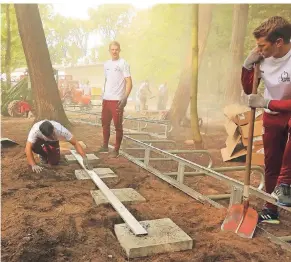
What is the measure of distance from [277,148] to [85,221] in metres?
2.08

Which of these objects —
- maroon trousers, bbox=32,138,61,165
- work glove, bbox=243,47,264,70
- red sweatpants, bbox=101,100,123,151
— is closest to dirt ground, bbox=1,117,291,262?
maroon trousers, bbox=32,138,61,165

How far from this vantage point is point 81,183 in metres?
4.70

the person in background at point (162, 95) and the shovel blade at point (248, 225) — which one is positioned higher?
the person in background at point (162, 95)

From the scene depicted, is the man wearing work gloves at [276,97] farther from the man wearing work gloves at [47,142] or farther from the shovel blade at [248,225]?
the man wearing work gloves at [47,142]

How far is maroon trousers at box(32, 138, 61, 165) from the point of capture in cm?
524

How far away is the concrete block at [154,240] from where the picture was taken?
2.67 m

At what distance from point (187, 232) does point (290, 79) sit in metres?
1.75

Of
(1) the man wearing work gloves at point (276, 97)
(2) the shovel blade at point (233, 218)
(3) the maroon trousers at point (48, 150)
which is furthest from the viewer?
(3) the maroon trousers at point (48, 150)

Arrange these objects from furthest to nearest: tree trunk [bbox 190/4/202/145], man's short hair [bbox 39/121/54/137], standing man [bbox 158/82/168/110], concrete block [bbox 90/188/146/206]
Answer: standing man [bbox 158/82/168/110], tree trunk [bbox 190/4/202/145], man's short hair [bbox 39/121/54/137], concrete block [bbox 90/188/146/206]

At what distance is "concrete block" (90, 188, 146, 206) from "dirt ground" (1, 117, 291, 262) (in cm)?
9

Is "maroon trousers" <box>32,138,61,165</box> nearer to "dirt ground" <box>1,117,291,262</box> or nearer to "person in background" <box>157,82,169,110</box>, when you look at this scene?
"dirt ground" <box>1,117,291,262</box>

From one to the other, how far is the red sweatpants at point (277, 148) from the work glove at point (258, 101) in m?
0.25

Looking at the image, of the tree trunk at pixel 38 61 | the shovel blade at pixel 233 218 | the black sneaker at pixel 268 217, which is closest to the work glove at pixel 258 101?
the shovel blade at pixel 233 218

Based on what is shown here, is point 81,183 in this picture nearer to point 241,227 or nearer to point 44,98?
point 241,227
